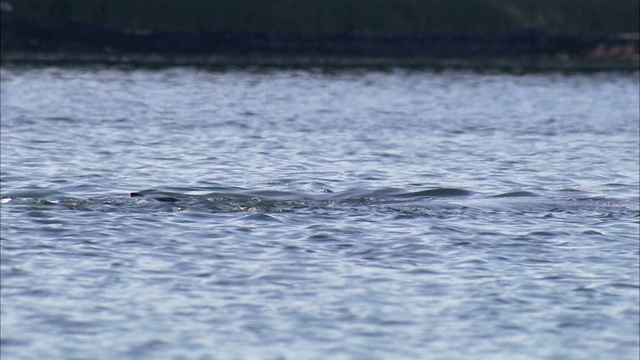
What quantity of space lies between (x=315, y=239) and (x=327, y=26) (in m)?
63.5

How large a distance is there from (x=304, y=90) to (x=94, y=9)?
1034 inches

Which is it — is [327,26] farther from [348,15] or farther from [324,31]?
[348,15]

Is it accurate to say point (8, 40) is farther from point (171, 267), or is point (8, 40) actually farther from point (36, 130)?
point (171, 267)

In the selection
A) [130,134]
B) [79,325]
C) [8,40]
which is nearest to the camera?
[79,325]

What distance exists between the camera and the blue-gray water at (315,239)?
14172 millimetres

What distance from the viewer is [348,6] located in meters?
85.9

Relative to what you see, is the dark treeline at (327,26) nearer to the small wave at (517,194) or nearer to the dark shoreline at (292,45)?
the dark shoreline at (292,45)

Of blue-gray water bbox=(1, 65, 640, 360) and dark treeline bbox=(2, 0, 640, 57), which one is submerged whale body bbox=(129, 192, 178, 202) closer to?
blue-gray water bbox=(1, 65, 640, 360)

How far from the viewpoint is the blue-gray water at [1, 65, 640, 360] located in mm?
14172

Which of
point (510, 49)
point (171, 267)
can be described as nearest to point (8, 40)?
point (510, 49)

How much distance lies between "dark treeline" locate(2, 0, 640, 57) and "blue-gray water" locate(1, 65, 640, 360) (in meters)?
33.7

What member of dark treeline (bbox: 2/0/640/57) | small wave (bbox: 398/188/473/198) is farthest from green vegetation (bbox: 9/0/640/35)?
small wave (bbox: 398/188/473/198)

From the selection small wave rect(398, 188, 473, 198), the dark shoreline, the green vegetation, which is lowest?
the dark shoreline

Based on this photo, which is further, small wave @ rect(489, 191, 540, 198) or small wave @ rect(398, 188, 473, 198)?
small wave @ rect(489, 191, 540, 198)
